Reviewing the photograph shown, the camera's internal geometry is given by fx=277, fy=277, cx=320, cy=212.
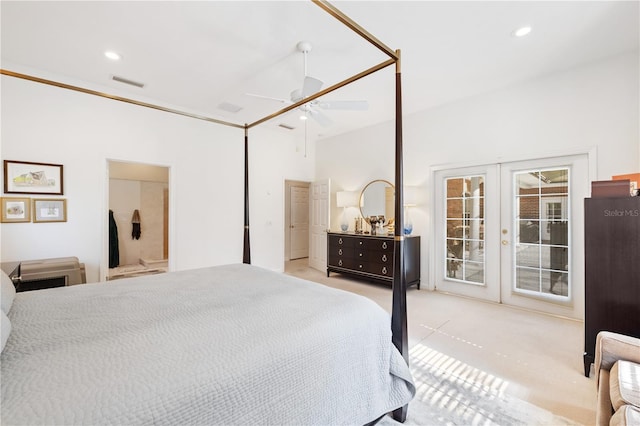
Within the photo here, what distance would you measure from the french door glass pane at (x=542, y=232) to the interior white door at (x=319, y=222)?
3271mm

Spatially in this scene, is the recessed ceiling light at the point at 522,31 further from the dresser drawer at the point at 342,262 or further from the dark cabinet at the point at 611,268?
the dresser drawer at the point at 342,262

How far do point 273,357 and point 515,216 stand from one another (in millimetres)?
3774

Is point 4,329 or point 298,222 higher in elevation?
point 298,222

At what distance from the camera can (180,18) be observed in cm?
237

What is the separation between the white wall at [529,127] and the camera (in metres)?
2.87

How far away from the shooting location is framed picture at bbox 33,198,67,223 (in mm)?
3185

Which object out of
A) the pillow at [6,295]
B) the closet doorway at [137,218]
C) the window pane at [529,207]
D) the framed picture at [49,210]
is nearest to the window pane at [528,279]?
the window pane at [529,207]

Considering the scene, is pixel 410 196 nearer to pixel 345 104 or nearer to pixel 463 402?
pixel 345 104

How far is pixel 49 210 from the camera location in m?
3.26

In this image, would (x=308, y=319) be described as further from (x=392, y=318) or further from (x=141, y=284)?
(x=141, y=284)

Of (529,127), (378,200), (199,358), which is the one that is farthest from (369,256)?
(199,358)

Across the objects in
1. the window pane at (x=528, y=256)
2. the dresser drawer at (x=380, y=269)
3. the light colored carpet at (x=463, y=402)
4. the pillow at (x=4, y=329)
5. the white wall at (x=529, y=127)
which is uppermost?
the white wall at (x=529, y=127)

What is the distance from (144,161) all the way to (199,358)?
3905 mm

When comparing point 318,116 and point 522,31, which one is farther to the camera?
point 318,116
